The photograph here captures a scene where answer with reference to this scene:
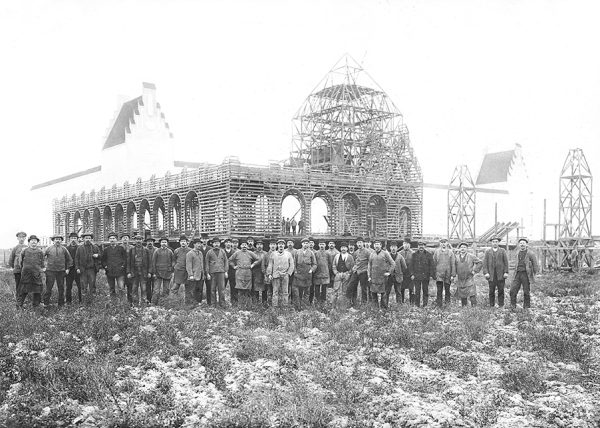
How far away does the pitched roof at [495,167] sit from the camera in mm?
51647

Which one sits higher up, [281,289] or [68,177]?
[68,177]

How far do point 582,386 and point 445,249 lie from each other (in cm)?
713

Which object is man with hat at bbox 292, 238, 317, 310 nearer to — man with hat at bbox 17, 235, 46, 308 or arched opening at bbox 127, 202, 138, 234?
man with hat at bbox 17, 235, 46, 308

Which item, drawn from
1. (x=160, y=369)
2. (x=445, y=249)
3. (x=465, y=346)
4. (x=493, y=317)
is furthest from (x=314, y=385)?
(x=445, y=249)

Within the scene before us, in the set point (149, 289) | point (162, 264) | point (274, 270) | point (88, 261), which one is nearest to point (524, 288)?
point (274, 270)

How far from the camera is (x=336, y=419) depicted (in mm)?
6461

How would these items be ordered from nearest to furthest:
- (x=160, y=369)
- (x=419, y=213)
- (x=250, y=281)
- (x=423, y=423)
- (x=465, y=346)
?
(x=423, y=423), (x=160, y=369), (x=465, y=346), (x=250, y=281), (x=419, y=213)

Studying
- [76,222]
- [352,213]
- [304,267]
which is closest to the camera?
[304,267]

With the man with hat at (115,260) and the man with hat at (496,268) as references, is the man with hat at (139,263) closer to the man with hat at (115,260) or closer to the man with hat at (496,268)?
the man with hat at (115,260)

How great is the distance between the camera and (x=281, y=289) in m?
14.3

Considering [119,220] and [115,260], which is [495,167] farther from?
[115,260]

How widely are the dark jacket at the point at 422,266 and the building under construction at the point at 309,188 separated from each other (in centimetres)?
1262

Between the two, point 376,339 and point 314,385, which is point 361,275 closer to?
point 376,339

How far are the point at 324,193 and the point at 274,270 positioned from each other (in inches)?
645
